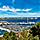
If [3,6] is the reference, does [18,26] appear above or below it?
below

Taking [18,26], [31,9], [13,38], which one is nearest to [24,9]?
[31,9]

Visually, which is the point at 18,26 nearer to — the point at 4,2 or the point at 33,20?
the point at 33,20

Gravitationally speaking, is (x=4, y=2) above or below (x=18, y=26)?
above

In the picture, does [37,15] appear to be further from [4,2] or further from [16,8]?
[4,2]

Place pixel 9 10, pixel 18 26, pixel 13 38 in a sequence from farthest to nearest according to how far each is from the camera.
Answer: pixel 9 10
pixel 18 26
pixel 13 38

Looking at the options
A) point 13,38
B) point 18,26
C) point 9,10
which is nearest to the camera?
point 13,38

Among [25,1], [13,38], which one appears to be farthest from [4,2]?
[13,38]

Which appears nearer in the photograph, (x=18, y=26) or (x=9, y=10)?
(x=18, y=26)

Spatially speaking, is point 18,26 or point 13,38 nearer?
point 13,38
